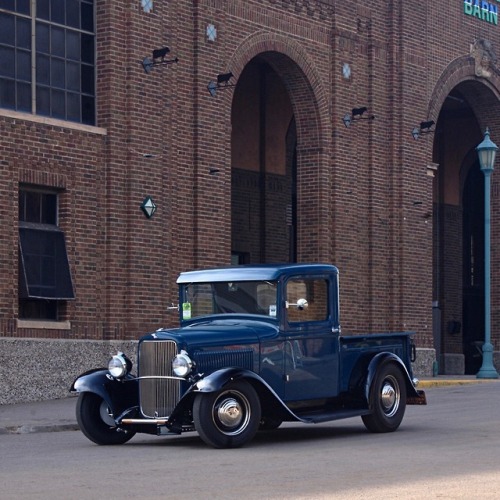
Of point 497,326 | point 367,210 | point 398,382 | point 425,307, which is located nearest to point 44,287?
point 398,382

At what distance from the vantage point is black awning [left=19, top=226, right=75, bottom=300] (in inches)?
834

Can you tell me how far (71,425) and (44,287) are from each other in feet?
14.7

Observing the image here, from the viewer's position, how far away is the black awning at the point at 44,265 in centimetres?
2119

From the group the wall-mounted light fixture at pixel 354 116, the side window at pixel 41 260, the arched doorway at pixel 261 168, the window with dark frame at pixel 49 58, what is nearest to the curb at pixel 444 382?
the arched doorway at pixel 261 168

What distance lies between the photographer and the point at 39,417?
722 inches

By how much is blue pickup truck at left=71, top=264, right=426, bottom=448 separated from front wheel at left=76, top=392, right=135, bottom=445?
1 cm

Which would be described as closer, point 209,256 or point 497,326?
point 209,256

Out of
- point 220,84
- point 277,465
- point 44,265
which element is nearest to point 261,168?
point 220,84

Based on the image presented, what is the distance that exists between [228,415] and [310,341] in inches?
68.4

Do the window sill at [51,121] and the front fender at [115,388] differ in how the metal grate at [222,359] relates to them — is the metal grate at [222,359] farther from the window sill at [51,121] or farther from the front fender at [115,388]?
the window sill at [51,121]

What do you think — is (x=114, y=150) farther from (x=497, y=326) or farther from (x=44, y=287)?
(x=497, y=326)

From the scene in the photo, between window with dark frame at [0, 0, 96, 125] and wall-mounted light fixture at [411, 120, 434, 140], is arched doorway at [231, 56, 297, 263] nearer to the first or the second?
wall-mounted light fixture at [411, 120, 434, 140]

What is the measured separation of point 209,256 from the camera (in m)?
25.1

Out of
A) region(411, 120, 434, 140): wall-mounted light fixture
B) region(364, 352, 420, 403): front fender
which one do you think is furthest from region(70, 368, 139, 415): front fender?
region(411, 120, 434, 140): wall-mounted light fixture
